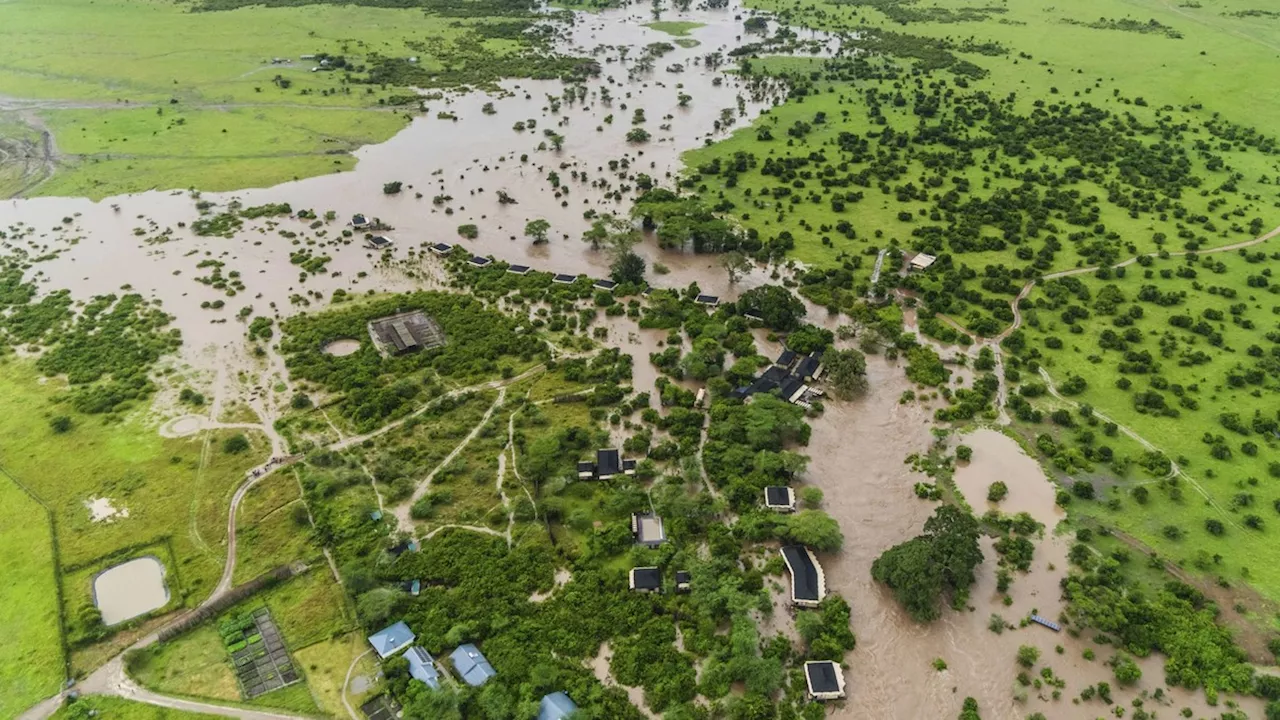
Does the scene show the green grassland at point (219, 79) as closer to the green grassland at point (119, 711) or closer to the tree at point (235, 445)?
the tree at point (235, 445)

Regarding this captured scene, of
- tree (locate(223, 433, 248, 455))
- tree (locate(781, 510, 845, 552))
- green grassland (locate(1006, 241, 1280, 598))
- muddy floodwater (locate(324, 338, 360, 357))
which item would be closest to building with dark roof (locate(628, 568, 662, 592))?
tree (locate(781, 510, 845, 552))

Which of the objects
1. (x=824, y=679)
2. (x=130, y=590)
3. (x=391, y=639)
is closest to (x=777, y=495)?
(x=824, y=679)

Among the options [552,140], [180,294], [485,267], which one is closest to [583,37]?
[552,140]

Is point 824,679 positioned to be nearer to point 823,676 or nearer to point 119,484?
point 823,676

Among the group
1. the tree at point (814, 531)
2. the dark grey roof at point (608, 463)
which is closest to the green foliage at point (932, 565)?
the tree at point (814, 531)

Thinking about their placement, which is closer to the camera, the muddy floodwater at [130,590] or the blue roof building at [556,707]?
the blue roof building at [556,707]
